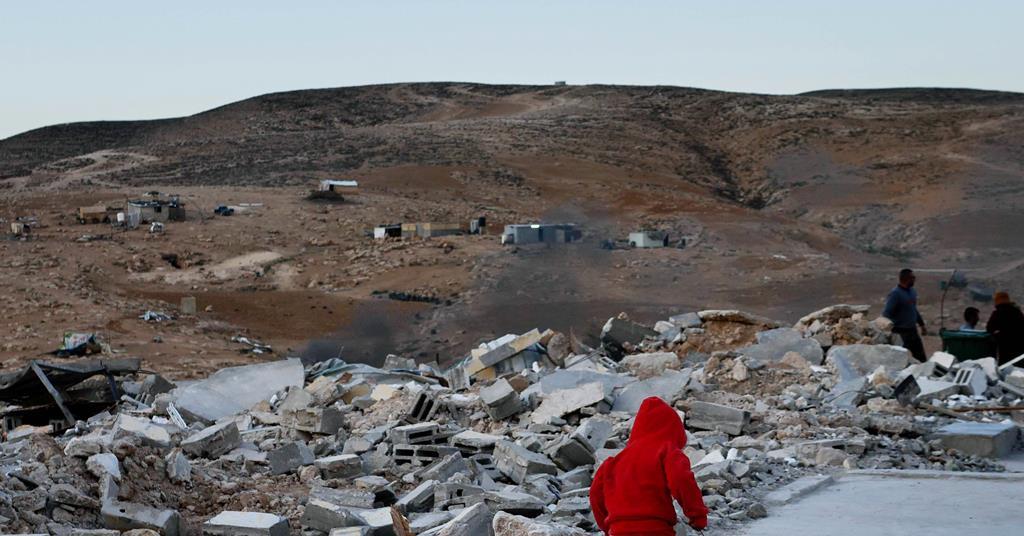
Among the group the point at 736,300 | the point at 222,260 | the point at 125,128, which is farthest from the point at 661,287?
the point at 125,128

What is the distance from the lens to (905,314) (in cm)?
1316

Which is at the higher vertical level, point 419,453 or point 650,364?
point 419,453

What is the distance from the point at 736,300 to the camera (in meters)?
29.0

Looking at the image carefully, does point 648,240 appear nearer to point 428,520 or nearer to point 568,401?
point 568,401

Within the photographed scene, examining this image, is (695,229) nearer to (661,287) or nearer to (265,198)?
(661,287)

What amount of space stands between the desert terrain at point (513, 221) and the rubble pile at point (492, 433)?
26.3 feet

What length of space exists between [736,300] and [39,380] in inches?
752

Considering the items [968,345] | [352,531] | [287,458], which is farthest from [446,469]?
[968,345]

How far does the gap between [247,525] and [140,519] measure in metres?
0.65

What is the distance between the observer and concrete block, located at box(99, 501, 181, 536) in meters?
6.90

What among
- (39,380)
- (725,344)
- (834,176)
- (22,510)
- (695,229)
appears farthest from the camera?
(834,176)

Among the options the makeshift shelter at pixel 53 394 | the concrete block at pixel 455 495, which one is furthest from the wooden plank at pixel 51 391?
the concrete block at pixel 455 495

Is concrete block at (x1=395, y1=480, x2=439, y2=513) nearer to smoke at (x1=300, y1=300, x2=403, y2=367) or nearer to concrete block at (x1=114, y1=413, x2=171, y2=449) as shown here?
concrete block at (x1=114, y1=413, x2=171, y2=449)

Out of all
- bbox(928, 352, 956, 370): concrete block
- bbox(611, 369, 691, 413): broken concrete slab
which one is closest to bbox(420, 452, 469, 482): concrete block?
bbox(611, 369, 691, 413): broken concrete slab
